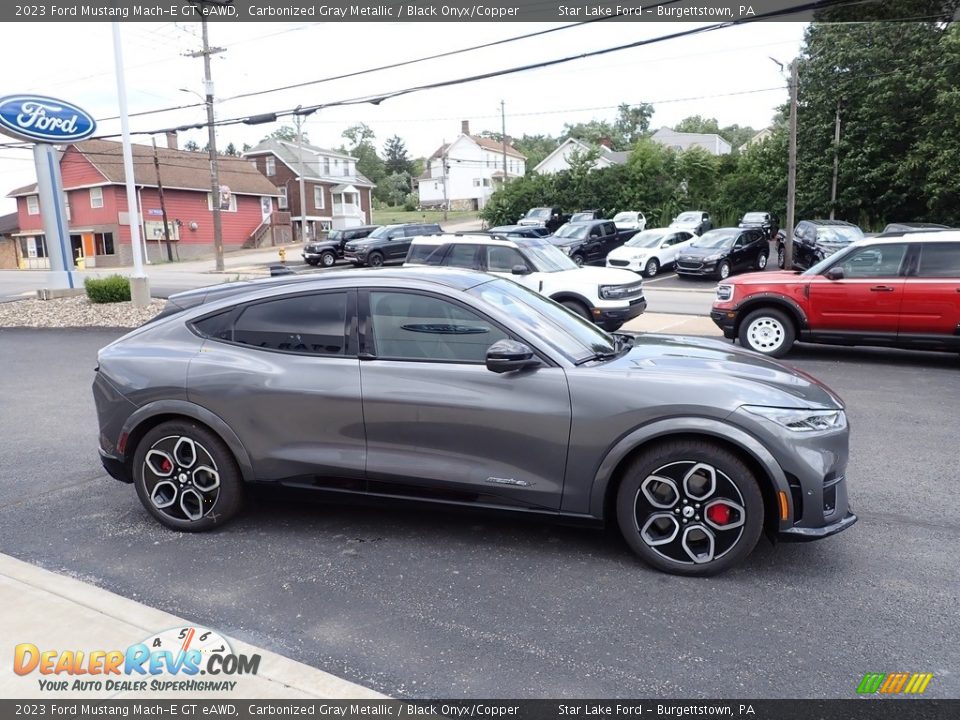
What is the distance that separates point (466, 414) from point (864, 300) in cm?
767

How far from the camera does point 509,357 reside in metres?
3.83

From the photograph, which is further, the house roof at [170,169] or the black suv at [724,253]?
the house roof at [170,169]

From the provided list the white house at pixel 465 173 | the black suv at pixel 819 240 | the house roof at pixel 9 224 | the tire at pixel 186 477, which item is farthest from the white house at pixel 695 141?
the tire at pixel 186 477

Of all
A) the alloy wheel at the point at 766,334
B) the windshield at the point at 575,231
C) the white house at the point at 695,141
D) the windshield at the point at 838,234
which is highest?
the white house at the point at 695,141

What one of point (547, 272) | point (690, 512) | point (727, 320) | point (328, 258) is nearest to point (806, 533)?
point (690, 512)

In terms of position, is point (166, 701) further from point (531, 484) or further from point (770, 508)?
point (770, 508)

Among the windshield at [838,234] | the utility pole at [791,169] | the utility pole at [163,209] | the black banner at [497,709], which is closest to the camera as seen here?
the black banner at [497,709]

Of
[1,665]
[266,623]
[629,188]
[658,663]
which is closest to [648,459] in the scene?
[658,663]

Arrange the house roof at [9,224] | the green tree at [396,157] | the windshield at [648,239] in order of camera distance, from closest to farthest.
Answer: the windshield at [648,239]
the house roof at [9,224]
the green tree at [396,157]

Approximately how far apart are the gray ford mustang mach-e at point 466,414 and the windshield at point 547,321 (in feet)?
0.06

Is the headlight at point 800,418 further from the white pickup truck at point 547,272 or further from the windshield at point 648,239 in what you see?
the windshield at point 648,239

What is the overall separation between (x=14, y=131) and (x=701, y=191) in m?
33.8

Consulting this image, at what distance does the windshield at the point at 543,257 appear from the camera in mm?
12648

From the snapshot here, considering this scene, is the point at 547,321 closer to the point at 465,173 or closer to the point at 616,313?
the point at 616,313
